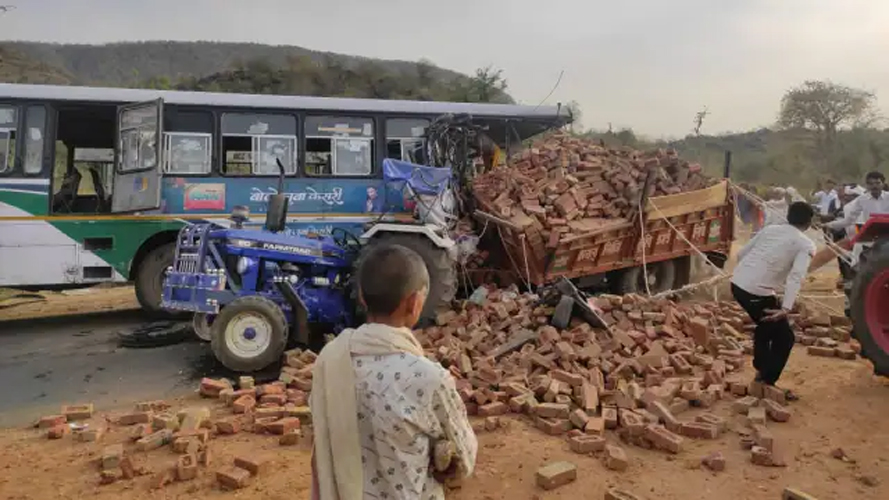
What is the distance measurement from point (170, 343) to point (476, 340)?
3.84m

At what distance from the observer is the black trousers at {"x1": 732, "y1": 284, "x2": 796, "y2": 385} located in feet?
17.5

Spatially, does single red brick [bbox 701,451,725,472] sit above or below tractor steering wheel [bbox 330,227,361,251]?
below

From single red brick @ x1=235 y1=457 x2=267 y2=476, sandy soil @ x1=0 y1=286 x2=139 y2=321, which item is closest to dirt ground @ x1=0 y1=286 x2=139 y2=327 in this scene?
sandy soil @ x1=0 y1=286 x2=139 y2=321

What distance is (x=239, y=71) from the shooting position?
101ft

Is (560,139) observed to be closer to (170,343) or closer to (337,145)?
(337,145)

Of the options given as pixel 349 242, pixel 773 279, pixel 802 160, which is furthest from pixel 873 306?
pixel 802 160

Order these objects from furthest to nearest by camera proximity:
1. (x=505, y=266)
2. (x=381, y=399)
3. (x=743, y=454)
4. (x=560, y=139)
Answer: (x=560, y=139), (x=505, y=266), (x=743, y=454), (x=381, y=399)

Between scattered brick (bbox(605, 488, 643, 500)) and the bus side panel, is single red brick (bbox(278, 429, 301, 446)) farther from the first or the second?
the bus side panel

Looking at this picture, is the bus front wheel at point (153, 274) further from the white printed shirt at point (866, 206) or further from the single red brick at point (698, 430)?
the white printed shirt at point (866, 206)

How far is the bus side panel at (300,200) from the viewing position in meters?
9.38

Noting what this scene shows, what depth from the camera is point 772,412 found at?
16.3 ft

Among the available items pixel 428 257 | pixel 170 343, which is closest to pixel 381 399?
pixel 428 257

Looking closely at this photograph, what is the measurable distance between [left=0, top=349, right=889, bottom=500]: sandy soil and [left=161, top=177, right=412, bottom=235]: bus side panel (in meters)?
4.90

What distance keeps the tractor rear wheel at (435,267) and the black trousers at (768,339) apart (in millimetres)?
3504
